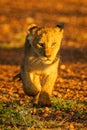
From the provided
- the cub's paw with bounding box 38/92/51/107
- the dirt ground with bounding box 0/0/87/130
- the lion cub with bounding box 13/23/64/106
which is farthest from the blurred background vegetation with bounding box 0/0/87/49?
the cub's paw with bounding box 38/92/51/107

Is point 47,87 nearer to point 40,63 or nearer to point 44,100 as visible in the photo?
point 44,100

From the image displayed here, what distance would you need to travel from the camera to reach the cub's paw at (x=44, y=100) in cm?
779

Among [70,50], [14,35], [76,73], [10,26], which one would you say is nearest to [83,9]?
[10,26]

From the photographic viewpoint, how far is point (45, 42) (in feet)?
25.7

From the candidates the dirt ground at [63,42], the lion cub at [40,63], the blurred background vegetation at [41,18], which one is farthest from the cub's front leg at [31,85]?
the blurred background vegetation at [41,18]

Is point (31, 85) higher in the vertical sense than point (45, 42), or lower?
lower

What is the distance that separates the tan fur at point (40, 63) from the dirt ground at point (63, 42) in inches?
15.0

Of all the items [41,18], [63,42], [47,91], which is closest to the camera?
[47,91]

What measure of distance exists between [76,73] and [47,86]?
331cm

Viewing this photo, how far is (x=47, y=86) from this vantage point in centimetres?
800

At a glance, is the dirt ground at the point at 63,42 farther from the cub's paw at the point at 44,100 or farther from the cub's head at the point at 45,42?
the cub's head at the point at 45,42

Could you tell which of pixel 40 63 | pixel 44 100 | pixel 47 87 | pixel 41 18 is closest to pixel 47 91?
pixel 47 87

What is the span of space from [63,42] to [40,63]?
825 cm

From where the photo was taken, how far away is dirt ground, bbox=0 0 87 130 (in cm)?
888
